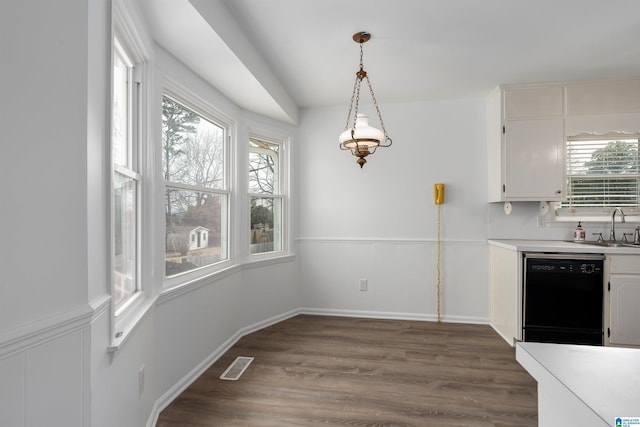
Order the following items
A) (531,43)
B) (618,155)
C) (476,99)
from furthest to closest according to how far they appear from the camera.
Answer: (476,99) < (618,155) < (531,43)

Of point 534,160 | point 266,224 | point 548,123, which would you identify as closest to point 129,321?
point 266,224

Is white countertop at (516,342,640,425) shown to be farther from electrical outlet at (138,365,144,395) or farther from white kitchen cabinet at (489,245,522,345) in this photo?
white kitchen cabinet at (489,245,522,345)

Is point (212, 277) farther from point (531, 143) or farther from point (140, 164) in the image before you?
point (531, 143)

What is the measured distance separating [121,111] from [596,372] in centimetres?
213

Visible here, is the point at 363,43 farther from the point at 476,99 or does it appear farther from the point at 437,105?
the point at 476,99

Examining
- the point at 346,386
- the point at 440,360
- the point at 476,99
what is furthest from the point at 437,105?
the point at 346,386

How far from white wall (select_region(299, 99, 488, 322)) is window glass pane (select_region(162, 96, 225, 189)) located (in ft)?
4.46

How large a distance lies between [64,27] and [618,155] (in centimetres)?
448

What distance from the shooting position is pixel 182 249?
241 centimetres

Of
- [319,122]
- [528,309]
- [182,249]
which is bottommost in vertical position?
[528,309]

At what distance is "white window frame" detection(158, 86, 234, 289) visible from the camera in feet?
7.27

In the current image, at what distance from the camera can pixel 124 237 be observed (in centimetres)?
171

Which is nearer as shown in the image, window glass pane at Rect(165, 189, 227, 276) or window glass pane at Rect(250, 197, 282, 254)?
window glass pane at Rect(165, 189, 227, 276)

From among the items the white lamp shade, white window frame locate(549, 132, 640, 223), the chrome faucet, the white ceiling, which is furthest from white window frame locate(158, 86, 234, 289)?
the chrome faucet
